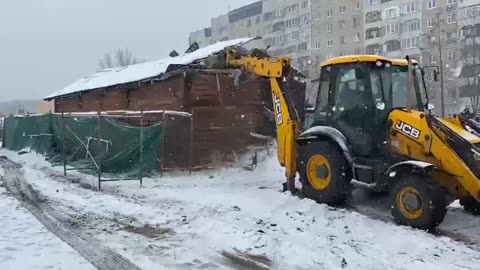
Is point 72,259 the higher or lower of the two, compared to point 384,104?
lower

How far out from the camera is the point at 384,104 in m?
9.35

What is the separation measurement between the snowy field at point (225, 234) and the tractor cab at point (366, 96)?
1341mm

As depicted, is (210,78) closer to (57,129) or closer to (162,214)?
(57,129)

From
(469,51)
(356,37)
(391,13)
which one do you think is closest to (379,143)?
(469,51)

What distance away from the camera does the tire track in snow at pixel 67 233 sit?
6656 millimetres

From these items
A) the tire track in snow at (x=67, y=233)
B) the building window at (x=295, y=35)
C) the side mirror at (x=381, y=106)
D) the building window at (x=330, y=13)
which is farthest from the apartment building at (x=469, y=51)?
the tire track in snow at (x=67, y=233)

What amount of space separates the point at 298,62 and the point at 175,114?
56.2m

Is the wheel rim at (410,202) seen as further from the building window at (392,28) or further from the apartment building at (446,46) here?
the building window at (392,28)

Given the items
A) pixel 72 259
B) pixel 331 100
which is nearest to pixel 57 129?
pixel 331 100

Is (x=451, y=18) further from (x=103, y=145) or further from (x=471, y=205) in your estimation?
(x=471, y=205)

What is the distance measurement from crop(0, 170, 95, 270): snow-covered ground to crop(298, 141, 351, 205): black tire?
473 centimetres

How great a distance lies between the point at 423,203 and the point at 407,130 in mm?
1309

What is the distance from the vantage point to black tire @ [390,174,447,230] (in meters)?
8.02

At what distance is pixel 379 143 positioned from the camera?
9.42 meters
